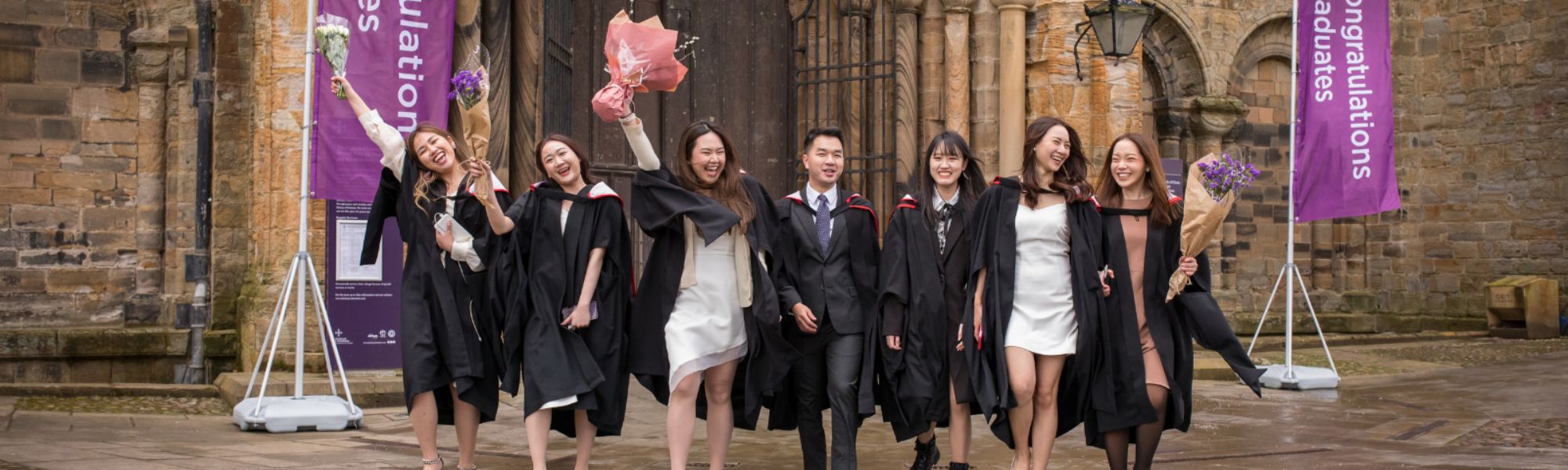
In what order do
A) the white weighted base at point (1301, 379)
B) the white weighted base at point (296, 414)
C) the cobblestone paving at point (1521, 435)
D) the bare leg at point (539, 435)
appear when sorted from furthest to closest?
the white weighted base at point (1301, 379)
the white weighted base at point (296, 414)
the cobblestone paving at point (1521, 435)
the bare leg at point (539, 435)

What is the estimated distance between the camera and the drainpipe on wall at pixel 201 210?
39.5 feet

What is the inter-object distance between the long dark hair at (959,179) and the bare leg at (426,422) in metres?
2.22

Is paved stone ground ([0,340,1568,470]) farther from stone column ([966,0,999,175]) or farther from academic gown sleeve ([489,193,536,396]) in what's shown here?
stone column ([966,0,999,175])

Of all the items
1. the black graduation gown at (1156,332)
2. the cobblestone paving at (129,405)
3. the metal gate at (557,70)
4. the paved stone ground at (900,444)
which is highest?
the metal gate at (557,70)

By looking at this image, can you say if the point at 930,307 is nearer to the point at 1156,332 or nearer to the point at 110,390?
the point at 1156,332

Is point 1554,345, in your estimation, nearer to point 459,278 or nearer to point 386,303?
point 386,303

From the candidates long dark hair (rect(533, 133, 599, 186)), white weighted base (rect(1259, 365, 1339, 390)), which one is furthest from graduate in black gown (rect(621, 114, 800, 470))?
white weighted base (rect(1259, 365, 1339, 390))

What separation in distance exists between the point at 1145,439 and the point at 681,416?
73.0 inches

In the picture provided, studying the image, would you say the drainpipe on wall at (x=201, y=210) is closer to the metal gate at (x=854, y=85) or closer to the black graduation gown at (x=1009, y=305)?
the metal gate at (x=854, y=85)

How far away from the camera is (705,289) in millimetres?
6215

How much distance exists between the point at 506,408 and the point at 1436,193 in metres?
15.1

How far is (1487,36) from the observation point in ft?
64.1

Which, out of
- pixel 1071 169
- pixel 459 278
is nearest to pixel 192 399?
pixel 459 278

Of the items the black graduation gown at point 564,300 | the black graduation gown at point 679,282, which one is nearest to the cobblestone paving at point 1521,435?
the black graduation gown at point 679,282
